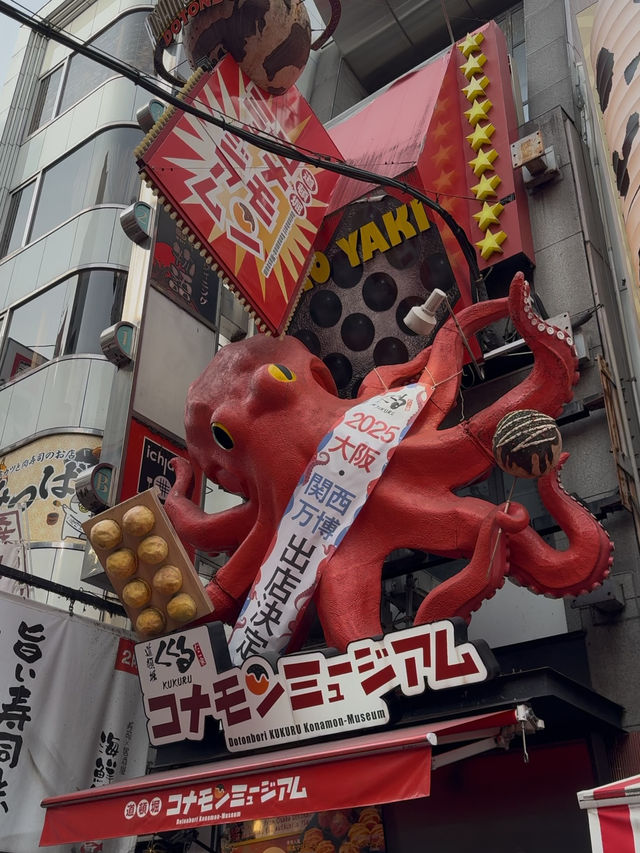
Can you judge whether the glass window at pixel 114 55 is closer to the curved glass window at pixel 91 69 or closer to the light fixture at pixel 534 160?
the curved glass window at pixel 91 69

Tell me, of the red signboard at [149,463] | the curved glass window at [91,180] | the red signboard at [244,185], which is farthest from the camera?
the curved glass window at [91,180]

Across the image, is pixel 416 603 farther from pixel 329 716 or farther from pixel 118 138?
pixel 118 138

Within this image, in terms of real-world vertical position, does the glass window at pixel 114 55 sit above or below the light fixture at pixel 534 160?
above

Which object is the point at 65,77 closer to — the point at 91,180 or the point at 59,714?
the point at 91,180

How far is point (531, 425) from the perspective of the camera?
23.3 ft

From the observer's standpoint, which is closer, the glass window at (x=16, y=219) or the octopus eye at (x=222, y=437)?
the octopus eye at (x=222, y=437)

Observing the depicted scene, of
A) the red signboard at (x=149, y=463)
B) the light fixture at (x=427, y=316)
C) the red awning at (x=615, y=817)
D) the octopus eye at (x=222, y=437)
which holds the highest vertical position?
the light fixture at (x=427, y=316)

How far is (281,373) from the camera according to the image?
8719 millimetres

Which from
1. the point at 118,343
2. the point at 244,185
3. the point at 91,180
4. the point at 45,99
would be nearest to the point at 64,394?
the point at 118,343

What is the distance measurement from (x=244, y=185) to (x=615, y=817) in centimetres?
685

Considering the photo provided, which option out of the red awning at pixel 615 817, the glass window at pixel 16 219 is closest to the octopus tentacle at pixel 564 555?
the red awning at pixel 615 817

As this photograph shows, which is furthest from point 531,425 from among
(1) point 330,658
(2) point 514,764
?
(2) point 514,764

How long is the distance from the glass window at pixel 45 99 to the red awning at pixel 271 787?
52.9ft

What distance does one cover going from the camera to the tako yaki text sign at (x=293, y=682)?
6.61 metres
